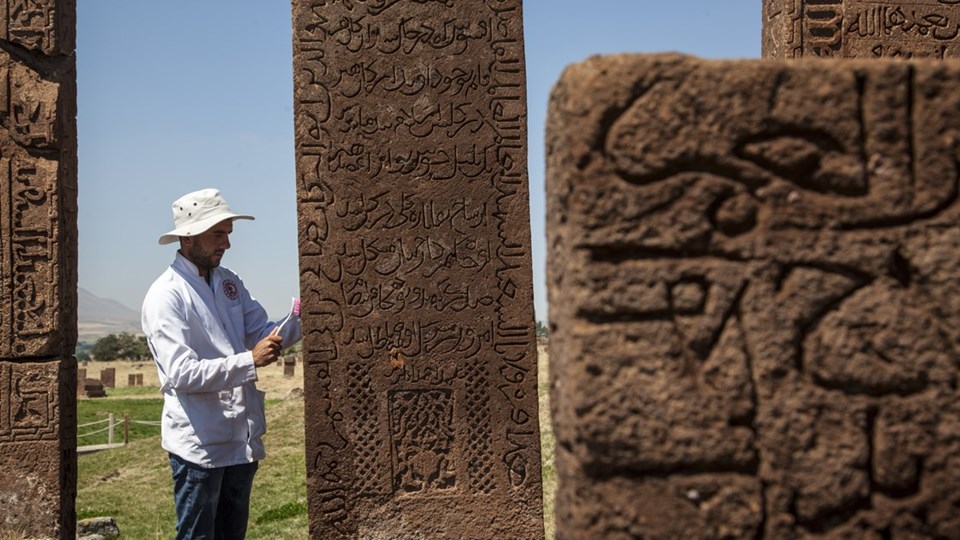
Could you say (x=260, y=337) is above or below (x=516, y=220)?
below

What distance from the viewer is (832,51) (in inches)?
231

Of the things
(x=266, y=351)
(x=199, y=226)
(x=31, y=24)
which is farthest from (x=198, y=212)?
(x=31, y=24)

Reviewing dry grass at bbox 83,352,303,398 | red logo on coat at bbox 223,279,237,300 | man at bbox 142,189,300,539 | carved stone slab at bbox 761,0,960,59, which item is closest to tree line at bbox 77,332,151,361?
dry grass at bbox 83,352,303,398

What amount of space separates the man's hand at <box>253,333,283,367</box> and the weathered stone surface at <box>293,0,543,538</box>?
333 millimetres

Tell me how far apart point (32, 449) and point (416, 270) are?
7.38ft

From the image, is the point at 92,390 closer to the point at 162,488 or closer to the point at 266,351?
the point at 162,488

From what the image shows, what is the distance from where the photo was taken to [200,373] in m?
5.06

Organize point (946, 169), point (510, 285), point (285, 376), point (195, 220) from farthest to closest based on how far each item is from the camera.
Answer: point (285, 376)
point (510, 285)
point (195, 220)
point (946, 169)

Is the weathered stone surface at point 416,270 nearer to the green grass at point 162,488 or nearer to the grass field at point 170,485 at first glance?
the grass field at point 170,485

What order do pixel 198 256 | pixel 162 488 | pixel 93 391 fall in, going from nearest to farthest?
pixel 198 256
pixel 162 488
pixel 93 391

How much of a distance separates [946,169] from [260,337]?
3.87 meters

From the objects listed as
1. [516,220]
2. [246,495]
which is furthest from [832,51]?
[246,495]

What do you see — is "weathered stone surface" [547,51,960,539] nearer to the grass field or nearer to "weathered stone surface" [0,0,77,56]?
"weathered stone surface" [0,0,77,56]

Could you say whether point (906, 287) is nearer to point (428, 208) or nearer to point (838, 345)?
point (838, 345)
